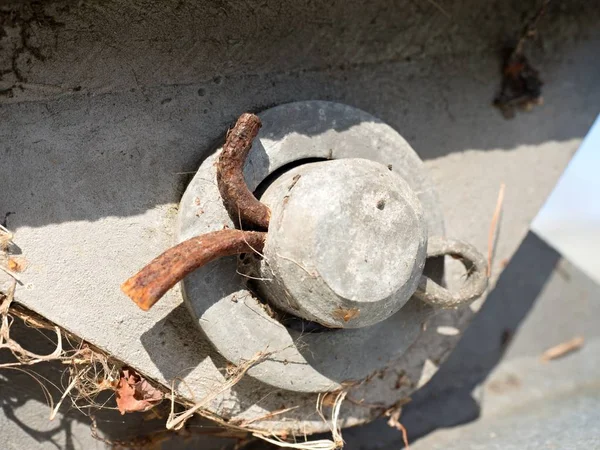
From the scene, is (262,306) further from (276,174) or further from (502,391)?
(502,391)

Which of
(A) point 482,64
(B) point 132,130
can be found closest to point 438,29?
(A) point 482,64

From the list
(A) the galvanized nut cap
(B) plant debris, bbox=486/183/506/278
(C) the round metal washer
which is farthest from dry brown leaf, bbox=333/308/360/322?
(B) plant debris, bbox=486/183/506/278

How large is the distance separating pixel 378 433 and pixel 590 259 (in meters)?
3.64

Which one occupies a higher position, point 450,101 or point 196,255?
point 450,101

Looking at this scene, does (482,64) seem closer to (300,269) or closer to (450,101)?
(450,101)

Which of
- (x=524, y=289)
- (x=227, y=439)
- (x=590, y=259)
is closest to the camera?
(x=227, y=439)

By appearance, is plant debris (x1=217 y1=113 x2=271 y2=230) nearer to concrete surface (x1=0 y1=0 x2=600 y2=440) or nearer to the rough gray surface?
concrete surface (x1=0 y1=0 x2=600 y2=440)

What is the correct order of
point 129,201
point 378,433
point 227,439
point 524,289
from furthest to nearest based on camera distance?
point 524,289, point 378,433, point 227,439, point 129,201

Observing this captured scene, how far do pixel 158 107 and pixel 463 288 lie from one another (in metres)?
0.68

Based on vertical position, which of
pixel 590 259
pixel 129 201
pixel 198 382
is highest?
pixel 129 201

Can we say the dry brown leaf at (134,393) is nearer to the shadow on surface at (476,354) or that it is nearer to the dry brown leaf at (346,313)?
the dry brown leaf at (346,313)

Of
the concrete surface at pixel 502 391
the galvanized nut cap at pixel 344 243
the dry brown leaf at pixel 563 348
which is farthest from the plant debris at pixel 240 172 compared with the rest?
the dry brown leaf at pixel 563 348

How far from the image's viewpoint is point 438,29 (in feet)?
5.05

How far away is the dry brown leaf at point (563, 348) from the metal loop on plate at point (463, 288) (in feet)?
2.99
